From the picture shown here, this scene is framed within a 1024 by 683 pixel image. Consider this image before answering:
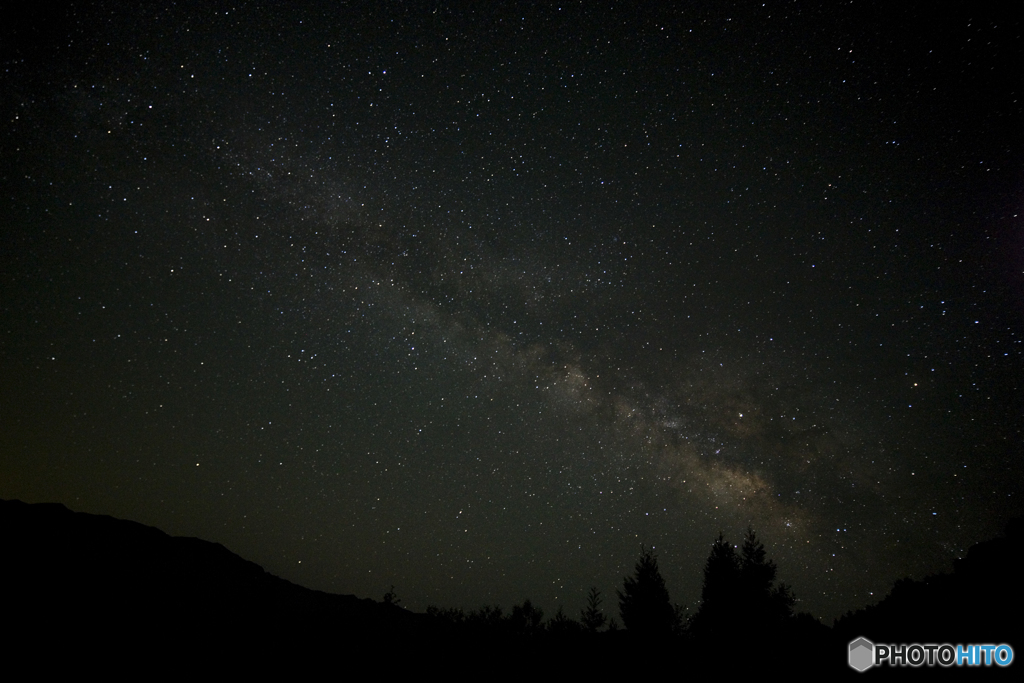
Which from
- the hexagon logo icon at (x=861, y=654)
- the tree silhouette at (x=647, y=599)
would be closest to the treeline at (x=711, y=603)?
the tree silhouette at (x=647, y=599)

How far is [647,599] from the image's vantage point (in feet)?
66.6

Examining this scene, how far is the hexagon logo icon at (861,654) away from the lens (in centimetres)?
716

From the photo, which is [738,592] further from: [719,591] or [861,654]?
[861,654]

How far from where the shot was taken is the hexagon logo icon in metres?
7.16

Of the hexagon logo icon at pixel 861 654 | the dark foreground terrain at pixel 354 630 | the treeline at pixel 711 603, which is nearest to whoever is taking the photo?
the hexagon logo icon at pixel 861 654

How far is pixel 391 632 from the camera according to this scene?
476 inches

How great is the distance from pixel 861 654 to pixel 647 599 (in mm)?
14512

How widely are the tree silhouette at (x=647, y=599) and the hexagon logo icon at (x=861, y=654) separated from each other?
42.7 feet

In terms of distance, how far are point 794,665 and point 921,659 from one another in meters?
1.90

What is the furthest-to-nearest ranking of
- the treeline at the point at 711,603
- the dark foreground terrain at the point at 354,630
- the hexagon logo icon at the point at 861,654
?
the treeline at the point at 711,603 < the dark foreground terrain at the point at 354,630 < the hexagon logo icon at the point at 861,654

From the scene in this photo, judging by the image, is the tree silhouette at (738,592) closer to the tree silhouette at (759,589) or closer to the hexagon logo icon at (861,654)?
the tree silhouette at (759,589)

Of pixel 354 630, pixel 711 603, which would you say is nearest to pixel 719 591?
pixel 711 603

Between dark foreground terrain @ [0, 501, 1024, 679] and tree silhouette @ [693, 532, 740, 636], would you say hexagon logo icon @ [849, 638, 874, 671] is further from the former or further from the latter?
tree silhouette @ [693, 532, 740, 636]

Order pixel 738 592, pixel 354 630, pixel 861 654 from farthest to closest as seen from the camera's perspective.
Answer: pixel 738 592 → pixel 354 630 → pixel 861 654
